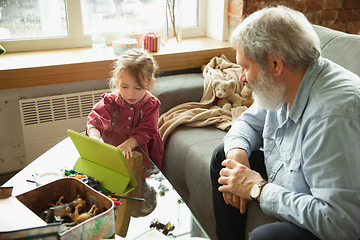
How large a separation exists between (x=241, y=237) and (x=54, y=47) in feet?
6.09

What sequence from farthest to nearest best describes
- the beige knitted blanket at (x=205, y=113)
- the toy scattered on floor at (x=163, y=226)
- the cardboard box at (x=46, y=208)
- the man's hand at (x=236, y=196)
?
the beige knitted blanket at (x=205, y=113), the man's hand at (x=236, y=196), the toy scattered on floor at (x=163, y=226), the cardboard box at (x=46, y=208)

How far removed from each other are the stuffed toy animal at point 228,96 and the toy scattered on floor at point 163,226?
45.7 inches

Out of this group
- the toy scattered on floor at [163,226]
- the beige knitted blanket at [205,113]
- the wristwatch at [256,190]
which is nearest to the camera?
the toy scattered on floor at [163,226]

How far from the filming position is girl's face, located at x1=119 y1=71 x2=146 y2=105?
1510mm

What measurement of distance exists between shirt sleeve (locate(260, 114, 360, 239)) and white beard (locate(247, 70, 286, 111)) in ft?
0.55

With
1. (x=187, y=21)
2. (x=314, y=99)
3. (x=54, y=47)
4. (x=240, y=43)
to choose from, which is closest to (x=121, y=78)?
(x=240, y=43)

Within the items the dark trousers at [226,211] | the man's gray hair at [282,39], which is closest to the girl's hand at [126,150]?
the dark trousers at [226,211]

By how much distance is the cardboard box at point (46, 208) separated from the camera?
777 mm

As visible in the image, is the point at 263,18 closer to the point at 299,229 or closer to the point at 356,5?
the point at 299,229

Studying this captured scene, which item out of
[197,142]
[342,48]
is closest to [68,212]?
[197,142]

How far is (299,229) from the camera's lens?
995 millimetres

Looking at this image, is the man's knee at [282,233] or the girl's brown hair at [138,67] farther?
the girl's brown hair at [138,67]

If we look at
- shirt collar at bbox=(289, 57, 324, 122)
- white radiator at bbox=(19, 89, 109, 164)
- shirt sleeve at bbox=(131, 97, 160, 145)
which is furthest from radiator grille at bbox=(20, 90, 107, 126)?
shirt collar at bbox=(289, 57, 324, 122)

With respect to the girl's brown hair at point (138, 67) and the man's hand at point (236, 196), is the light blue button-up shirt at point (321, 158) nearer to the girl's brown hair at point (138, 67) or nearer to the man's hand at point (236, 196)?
the man's hand at point (236, 196)
